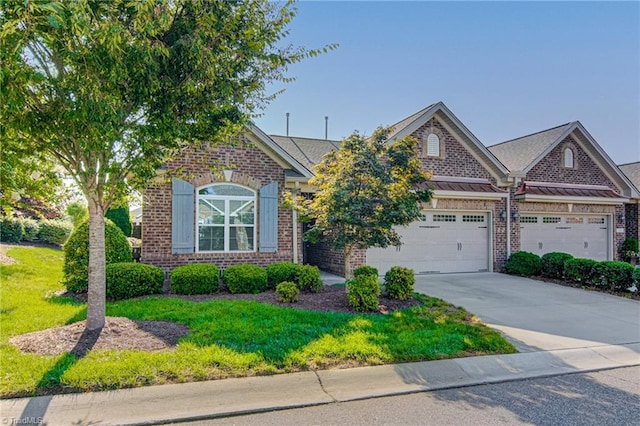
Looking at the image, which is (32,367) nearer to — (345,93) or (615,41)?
(345,93)

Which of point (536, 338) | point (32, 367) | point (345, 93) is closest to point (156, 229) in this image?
point (32, 367)

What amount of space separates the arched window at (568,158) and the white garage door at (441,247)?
14.5ft

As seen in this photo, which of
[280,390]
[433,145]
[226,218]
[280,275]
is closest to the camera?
[280,390]

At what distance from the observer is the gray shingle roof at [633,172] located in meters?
19.1

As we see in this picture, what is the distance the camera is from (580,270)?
11.5m

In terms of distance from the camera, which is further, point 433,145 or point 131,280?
point 433,145

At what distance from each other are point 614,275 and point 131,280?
12230 millimetres

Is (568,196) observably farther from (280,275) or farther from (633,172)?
(280,275)

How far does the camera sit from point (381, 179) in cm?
795

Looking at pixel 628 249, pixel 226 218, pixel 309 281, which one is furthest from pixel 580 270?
pixel 226 218

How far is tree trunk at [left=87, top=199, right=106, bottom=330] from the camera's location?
5.75 meters

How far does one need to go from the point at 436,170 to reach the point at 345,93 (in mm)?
4188

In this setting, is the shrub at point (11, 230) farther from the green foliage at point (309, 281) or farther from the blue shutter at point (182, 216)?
the green foliage at point (309, 281)

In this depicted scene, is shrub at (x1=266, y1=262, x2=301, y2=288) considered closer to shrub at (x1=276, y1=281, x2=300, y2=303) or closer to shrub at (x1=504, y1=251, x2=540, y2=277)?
shrub at (x1=276, y1=281, x2=300, y2=303)
